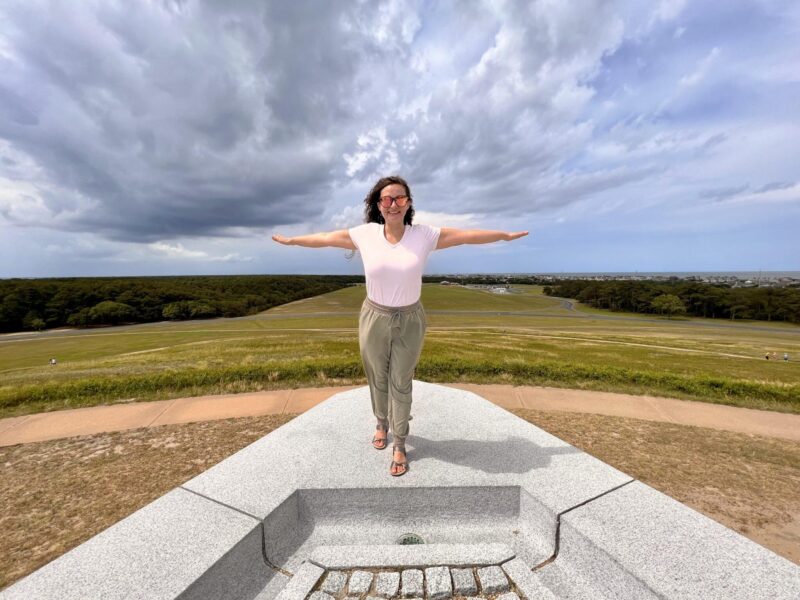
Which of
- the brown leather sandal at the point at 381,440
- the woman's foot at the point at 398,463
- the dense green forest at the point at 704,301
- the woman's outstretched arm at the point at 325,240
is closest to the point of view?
the woman's foot at the point at 398,463

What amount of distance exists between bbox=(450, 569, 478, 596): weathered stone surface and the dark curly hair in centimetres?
317

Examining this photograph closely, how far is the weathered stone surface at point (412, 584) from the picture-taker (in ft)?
7.71

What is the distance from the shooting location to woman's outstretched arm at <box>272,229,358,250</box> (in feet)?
12.0

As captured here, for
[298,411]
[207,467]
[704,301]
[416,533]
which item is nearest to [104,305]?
[298,411]

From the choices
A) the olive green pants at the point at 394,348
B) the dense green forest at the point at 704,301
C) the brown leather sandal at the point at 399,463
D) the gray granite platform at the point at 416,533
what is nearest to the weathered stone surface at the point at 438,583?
the gray granite platform at the point at 416,533

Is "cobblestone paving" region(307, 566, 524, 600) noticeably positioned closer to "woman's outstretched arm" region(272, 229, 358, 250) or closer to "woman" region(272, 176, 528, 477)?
"woman" region(272, 176, 528, 477)

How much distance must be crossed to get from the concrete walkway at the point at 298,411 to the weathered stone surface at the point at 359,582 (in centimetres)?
374

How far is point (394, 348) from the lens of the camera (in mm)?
3436

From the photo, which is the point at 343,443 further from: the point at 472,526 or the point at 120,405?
the point at 120,405

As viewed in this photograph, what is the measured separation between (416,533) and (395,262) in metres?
2.56

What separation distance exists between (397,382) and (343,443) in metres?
1.23

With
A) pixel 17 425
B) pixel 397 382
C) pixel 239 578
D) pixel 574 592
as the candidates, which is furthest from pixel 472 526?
pixel 17 425

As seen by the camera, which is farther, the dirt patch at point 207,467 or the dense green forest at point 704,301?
the dense green forest at point 704,301

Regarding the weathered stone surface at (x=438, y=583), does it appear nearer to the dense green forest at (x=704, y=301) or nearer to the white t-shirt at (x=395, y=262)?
the white t-shirt at (x=395, y=262)
